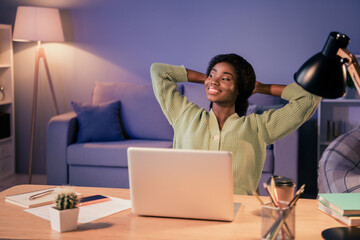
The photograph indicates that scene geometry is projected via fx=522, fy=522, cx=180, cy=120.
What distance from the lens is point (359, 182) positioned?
2.80 metres

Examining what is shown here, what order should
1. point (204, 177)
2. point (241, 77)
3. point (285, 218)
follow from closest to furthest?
point (285, 218), point (204, 177), point (241, 77)

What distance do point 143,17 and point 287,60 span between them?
54.1 inches

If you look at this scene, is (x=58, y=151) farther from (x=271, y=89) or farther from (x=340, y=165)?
(x=271, y=89)

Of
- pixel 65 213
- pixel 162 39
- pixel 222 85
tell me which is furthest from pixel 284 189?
pixel 162 39

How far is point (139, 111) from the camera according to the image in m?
4.55

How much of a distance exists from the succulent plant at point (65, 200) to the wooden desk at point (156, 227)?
0.24ft

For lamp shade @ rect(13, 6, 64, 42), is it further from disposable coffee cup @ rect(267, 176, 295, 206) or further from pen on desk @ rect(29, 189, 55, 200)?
disposable coffee cup @ rect(267, 176, 295, 206)

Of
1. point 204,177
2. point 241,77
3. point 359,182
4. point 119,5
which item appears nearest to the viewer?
point 204,177

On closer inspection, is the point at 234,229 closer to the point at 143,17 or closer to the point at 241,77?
the point at 241,77

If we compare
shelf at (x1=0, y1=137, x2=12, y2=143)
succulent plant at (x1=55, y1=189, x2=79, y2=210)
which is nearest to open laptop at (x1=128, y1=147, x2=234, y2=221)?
succulent plant at (x1=55, y1=189, x2=79, y2=210)

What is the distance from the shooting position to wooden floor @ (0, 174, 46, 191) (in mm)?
4641

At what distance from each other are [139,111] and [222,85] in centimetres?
248

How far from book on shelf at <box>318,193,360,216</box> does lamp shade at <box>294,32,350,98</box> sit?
1.25ft

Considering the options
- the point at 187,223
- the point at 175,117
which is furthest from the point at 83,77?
the point at 187,223
